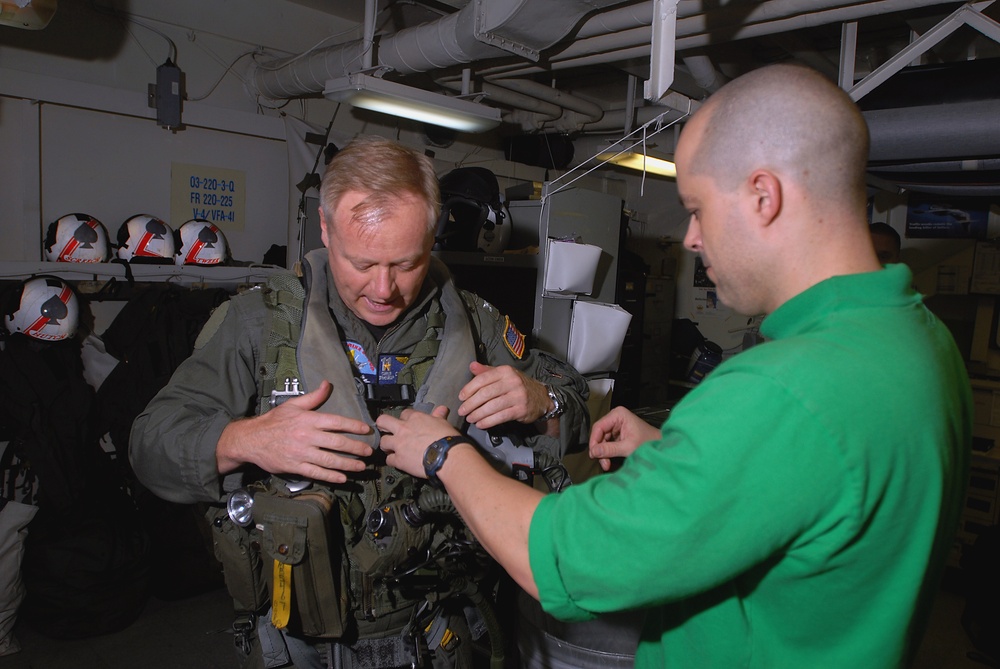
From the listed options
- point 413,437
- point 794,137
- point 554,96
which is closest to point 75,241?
point 413,437

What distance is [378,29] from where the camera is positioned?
5824 millimetres

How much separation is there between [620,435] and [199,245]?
418 centimetres

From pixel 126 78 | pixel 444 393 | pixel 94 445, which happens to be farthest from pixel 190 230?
pixel 444 393

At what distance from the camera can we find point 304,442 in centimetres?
153

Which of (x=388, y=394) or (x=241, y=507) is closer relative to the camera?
(x=241, y=507)

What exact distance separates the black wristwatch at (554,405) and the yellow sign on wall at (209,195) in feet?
14.3

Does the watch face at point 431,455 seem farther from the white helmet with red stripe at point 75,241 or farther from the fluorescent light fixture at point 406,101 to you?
the white helmet with red stripe at point 75,241

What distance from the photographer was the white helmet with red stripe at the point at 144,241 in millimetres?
4551

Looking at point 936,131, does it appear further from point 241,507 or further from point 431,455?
point 241,507

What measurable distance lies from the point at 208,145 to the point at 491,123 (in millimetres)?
2478

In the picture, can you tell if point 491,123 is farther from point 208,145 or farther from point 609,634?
point 609,634

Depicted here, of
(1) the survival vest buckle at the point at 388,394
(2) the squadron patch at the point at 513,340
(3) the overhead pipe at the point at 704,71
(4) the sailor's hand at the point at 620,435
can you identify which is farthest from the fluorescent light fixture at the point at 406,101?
(4) the sailor's hand at the point at 620,435

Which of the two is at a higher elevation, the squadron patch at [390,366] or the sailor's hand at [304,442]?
the squadron patch at [390,366]

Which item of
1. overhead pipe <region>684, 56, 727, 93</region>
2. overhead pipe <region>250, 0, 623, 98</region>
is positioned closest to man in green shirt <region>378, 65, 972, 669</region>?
overhead pipe <region>250, 0, 623, 98</region>
